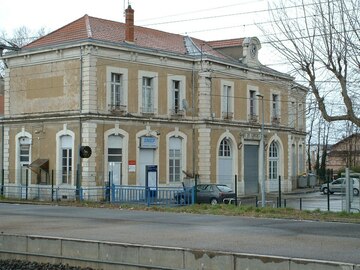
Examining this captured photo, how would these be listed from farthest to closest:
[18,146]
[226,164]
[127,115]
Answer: [226,164]
[18,146]
[127,115]

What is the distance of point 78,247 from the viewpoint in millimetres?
14867

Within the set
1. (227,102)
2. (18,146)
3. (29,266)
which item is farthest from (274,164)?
(29,266)

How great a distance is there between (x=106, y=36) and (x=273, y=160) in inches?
755

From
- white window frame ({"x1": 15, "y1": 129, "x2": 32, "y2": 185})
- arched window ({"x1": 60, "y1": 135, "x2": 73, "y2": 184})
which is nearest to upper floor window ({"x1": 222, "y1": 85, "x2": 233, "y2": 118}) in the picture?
arched window ({"x1": 60, "y1": 135, "x2": 73, "y2": 184})

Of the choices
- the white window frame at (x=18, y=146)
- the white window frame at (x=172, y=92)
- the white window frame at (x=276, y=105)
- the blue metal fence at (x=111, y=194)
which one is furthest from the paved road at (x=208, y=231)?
the white window frame at (x=276, y=105)

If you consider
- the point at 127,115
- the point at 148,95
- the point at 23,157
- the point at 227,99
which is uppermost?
the point at 227,99

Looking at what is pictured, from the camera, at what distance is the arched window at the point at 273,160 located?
51.8m

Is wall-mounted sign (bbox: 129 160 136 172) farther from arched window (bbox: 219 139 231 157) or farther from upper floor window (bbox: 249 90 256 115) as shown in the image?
upper floor window (bbox: 249 90 256 115)

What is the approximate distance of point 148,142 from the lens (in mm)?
40812

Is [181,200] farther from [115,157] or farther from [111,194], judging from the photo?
[115,157]

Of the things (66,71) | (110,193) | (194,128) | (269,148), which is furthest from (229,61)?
(110,193)

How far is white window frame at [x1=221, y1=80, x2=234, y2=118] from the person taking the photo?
45.9 m

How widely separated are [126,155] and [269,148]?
16119mm

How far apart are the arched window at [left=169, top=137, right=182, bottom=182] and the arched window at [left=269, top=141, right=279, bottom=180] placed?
11.0 m
